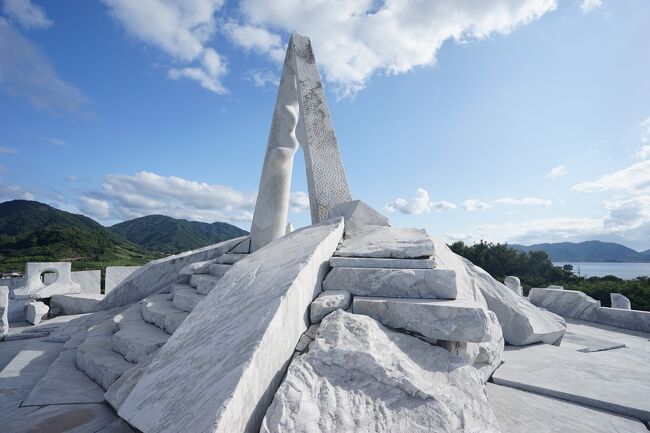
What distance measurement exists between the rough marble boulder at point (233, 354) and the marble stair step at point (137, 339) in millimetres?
780

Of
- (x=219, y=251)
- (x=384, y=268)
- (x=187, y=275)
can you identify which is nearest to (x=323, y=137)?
(x=219, y=251)

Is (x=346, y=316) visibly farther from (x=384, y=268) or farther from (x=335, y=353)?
(x=384, y=268)

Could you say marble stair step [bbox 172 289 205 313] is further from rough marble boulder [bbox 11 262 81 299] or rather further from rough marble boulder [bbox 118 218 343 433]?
rough marble boulder [bbox 11 262 81 299]

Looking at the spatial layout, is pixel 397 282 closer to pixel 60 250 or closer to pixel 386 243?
pixel 386 243

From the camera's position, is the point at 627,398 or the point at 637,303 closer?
the point at 627,398

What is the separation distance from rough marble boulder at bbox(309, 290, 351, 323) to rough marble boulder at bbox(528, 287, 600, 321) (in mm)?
7118

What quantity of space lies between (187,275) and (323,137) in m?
3.16

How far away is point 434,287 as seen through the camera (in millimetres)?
2316

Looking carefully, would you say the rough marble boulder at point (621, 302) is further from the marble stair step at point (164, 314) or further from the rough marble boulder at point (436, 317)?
the marble stair step at point (164, 314)

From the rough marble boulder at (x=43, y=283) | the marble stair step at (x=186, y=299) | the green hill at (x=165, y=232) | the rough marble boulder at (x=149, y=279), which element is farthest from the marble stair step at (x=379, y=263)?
the green hill at (x=165, y=232)

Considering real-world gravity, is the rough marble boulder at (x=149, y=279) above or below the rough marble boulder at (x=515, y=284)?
above

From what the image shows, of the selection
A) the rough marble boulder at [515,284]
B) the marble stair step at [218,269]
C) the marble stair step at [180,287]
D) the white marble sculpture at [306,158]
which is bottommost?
the rough marble boulder at [515,284]

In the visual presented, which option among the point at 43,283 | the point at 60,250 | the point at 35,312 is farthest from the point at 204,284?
the point at 60,250

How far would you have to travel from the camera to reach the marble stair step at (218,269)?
4203 mm
